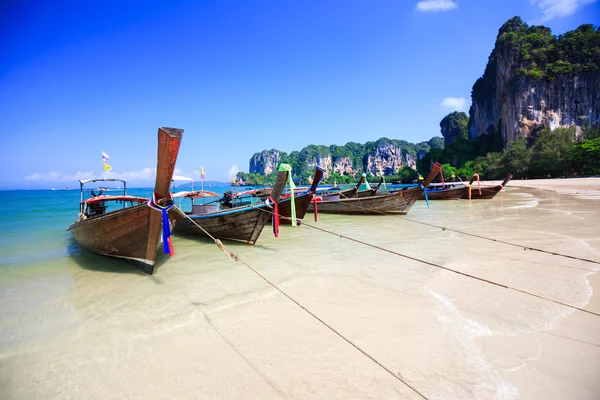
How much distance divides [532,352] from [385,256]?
14.0 ft

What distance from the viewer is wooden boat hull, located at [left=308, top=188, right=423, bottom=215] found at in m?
15.2

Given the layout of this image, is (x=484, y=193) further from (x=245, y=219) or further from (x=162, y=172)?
(x=162, y=172)

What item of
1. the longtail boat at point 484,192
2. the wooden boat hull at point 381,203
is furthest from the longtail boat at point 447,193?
the wooden boat hull at point 381,203

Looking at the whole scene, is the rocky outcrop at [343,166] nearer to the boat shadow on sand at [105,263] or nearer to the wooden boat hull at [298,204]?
the wooden boat hull at [298,204]

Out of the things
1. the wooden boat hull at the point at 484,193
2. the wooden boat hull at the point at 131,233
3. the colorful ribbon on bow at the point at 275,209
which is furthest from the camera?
the wooden boat hull at the point at 484,193

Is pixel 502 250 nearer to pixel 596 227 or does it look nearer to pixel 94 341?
pixel 596 227

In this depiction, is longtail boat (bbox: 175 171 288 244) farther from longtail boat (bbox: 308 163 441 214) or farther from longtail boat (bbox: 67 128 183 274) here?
longtail boat (bbox: 308 163 441 214)

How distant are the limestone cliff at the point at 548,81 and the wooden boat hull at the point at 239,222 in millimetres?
70388

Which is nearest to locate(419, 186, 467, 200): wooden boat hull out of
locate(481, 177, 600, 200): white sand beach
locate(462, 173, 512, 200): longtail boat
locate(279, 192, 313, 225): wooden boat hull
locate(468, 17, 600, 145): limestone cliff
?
locate(462, 173, 512, 200): longtail boat

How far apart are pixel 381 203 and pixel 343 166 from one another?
179 meters

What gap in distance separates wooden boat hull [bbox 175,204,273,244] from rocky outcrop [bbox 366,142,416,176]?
176501 millimetres

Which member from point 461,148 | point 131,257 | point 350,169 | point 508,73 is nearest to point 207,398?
point 131,257

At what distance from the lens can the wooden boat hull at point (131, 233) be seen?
6328 mm

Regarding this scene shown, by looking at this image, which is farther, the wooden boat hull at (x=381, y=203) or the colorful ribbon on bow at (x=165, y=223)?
the wooden boat hull at (x=381, y=203)
